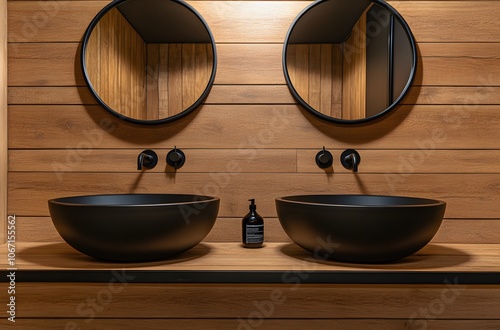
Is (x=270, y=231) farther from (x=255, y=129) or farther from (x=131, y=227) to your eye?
(x=131, y=227)

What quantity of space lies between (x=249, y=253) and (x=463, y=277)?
0.65m

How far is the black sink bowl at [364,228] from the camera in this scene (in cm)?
112

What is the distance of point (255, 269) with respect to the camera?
1135 millimetres

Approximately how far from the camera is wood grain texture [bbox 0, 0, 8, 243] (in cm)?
156

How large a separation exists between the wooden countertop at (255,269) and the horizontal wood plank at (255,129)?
0.50m

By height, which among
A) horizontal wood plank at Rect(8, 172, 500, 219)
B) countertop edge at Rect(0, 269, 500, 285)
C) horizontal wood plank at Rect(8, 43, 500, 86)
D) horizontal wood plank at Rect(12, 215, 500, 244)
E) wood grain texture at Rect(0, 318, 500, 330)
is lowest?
wood grain texture at Rect(0, 318, 500, 330)

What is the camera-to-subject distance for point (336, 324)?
1.13 m

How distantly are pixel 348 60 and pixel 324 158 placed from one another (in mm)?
417

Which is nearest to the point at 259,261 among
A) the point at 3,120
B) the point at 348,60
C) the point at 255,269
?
the point at 255,269

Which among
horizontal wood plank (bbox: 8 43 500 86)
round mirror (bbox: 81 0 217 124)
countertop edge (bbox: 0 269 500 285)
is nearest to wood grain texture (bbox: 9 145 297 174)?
round mirror (bbox: 81 0 217 124)

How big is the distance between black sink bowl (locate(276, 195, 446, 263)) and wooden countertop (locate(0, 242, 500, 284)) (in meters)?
0.04

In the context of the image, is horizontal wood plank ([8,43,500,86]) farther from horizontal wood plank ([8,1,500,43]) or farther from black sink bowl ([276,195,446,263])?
black sink bowl ([276,195,446,263])

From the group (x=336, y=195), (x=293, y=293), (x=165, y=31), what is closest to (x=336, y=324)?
(x=293, y=293)

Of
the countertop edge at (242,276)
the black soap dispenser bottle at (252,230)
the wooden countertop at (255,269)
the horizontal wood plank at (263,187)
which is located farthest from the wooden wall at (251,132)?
the countertop edge at (242,276)
